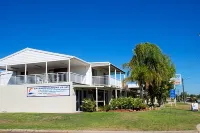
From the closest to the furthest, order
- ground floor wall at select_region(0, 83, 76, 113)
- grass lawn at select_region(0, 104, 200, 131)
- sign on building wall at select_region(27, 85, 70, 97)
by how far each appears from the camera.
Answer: grass lawn at select_region(0, 104, 200, 131)
ground floor wall at select_region(0, 83, 76, 113)
sign on building wall at select_region(27, 85, 70, 97)

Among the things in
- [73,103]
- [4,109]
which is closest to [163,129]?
[73,103]

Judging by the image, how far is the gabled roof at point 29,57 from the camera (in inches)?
1134

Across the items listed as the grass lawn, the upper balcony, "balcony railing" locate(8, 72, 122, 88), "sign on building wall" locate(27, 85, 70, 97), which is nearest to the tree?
the upper balcony

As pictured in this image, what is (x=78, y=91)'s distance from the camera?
2991cm

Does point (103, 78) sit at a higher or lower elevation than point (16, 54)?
lower

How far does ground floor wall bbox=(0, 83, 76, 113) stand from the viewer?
1053 inches

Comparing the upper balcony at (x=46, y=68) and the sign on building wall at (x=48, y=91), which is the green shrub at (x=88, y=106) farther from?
the upper balcony at (x=46, y=68)

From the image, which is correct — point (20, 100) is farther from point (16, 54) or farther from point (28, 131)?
Result: point (28, 131)

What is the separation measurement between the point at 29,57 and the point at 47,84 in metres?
4.55

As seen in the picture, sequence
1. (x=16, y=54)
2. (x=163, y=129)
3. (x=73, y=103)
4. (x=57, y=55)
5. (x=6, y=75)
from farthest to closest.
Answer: (x=6, y=75) < (x=16, y=54) < (x=57, y=55) < (x=73, y=103) < (x=163, y=129)

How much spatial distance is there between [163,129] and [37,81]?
18.2m

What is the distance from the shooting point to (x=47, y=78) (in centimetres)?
2855

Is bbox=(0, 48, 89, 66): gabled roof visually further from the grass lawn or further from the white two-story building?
the grass lawn

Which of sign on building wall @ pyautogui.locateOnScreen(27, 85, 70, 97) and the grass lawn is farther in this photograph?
sign on building wall @ pyautogui.locateOnScreen(27, 85, 70, 97)
